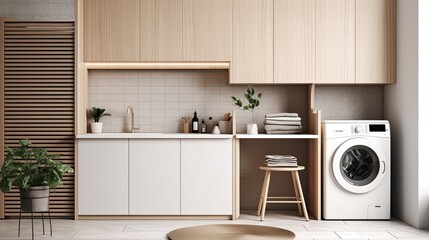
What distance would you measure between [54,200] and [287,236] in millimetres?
2205

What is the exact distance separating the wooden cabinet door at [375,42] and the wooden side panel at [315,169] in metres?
0.57

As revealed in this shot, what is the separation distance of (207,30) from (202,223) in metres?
1.78

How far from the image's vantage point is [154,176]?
545 cm

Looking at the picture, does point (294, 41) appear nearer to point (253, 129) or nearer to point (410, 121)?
point (253, 129)

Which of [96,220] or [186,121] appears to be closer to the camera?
[96,220]

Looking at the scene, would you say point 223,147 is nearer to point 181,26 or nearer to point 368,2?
point 181,26

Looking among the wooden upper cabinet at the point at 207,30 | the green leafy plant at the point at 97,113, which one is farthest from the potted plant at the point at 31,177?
the wooden upper cabinet at the point at 207,30

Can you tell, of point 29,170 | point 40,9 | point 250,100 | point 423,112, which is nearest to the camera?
point 29,170

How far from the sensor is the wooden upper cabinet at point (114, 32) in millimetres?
5609

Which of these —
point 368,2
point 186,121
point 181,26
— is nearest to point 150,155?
point 186,121

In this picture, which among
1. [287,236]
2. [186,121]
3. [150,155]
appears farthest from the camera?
[186,121]

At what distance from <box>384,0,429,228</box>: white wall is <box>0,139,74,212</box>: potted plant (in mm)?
2904

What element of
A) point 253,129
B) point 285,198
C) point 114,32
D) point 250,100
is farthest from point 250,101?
point 114,32

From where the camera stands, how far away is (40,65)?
5500 mm
